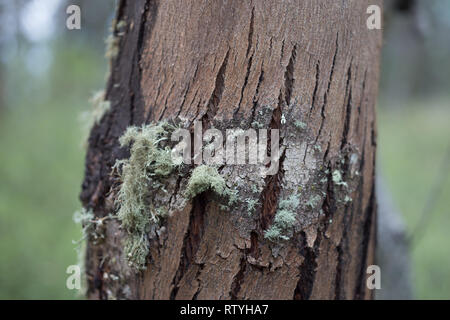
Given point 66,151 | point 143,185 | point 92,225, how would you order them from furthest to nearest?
point 66,151 → point 92,225 → point 143,185

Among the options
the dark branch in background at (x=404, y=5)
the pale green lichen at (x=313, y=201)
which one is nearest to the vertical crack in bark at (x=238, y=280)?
the pale green lichen at (x=313, y=201)

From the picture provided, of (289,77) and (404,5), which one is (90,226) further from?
(404,5)

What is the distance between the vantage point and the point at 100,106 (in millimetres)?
1342

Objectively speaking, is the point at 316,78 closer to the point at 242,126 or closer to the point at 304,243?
the point at 242,126

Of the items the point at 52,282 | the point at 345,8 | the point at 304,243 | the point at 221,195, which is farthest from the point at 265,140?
the point at 52,282

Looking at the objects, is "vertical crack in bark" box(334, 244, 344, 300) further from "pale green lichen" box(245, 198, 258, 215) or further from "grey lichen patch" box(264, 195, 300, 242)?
"pale green lichen" box(245, 198, 258, 215)

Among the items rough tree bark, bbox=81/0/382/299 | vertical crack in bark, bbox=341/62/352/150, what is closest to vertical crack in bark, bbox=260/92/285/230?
rough tree bark, bbox=81/0/382/299

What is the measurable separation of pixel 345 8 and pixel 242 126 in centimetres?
50

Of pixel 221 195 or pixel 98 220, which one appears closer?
pixel 221 195

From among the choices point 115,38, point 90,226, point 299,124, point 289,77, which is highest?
point 115,38

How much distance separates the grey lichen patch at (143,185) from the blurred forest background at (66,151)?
1.71ft

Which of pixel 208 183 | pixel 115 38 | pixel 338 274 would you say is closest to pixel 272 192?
pixel 208 183

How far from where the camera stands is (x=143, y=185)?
1.12 meters

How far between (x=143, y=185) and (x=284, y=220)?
18.4 inches
